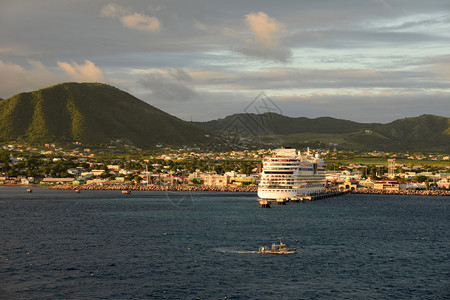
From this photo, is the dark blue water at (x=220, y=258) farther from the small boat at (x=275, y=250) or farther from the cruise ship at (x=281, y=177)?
the cruise ship at (x=281, y=177)

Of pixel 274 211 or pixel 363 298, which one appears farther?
pixel 274 211

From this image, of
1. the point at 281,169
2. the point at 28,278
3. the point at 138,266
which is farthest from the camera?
the point at 281,169

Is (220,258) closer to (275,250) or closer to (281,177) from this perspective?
(275,250)

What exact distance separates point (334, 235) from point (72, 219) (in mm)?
54630

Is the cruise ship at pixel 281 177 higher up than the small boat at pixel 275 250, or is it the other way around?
the cruise ship at pixel 281 177

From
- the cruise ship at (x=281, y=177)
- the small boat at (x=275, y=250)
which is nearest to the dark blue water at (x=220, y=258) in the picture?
the small boat at (x=275, y=250)

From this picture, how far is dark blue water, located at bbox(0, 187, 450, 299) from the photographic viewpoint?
53312 mm

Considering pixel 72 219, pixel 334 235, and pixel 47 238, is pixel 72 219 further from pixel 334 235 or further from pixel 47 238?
pixel 334 235

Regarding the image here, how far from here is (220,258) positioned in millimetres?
67938

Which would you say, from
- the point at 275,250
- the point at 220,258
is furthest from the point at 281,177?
the point at 220,258

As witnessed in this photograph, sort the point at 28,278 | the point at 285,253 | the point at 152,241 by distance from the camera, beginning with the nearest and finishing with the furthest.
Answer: the point at 28,278 < the point at 285,253 < the point at 152,241

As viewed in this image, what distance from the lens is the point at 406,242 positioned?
8569 centimetres

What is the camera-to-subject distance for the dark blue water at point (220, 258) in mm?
53312

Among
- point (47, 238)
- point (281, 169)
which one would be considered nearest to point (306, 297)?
point (47, 238)
